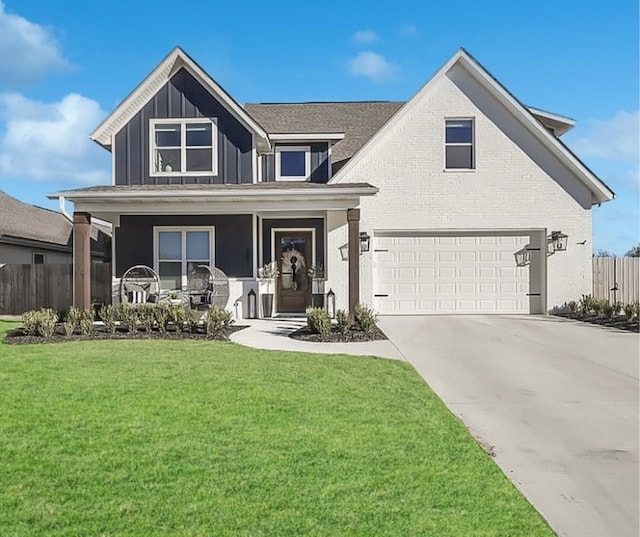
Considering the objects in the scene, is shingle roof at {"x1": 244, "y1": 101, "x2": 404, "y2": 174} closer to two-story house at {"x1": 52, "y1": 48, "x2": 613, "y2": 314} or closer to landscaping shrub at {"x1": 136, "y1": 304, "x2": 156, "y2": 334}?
two-story house at {"x1": 52, "y1": 48, "x2": 613, "y2": 314}

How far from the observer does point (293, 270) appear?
16.9m

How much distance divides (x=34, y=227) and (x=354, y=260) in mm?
17398

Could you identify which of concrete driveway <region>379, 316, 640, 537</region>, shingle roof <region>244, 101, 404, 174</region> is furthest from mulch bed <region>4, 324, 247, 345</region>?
shingle roof <region>244, 101, 404, 174</region>

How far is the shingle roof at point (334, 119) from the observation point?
17.5 metres

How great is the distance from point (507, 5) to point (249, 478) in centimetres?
1109

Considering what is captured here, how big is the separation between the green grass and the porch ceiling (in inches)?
265

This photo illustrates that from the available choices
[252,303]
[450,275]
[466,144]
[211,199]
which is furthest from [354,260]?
[466,144]

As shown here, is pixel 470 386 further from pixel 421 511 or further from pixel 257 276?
pixel 257 276

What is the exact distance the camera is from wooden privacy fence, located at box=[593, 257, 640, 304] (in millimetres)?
15969

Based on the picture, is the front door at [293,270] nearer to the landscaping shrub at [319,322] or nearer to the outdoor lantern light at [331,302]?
the outdoor lantern light at [331,302]

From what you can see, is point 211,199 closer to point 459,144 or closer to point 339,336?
point 339,336

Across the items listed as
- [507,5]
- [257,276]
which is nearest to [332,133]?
[257,276]

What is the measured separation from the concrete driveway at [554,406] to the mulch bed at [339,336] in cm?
41

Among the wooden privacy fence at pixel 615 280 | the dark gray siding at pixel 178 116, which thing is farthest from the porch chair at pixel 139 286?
the wooden privacy fence at pixel 615 280
